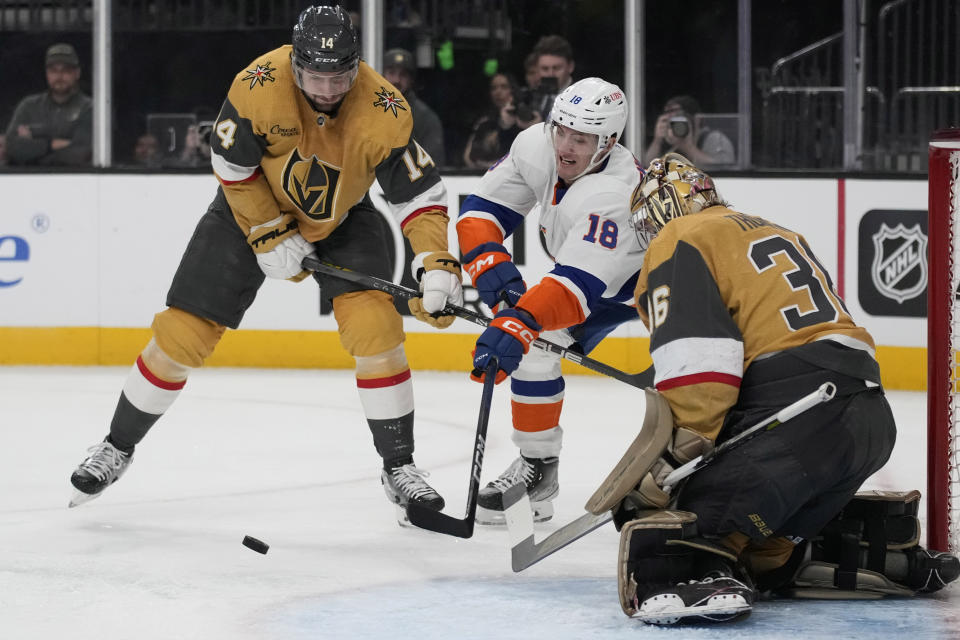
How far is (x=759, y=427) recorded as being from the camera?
7.66 ft

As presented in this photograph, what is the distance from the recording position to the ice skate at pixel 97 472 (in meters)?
3.15

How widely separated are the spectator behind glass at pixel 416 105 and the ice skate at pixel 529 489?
2681mm

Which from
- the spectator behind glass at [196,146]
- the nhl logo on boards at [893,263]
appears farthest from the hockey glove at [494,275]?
the spectator behind glass at [196,146]

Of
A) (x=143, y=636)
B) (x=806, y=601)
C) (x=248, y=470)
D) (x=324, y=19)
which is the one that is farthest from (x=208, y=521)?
(x=806, y=601)

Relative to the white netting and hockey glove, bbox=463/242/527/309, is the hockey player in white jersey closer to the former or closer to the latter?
hockey glove, bbox=463/242/527/309

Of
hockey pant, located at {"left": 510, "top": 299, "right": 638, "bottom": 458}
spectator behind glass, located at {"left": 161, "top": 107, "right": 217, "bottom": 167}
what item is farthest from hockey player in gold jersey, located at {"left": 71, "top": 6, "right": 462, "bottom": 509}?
spectator behind glass, located at {"left": 161, "top": 107, "right": 217, "bottom": 167}

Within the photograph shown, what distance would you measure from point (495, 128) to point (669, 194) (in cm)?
346

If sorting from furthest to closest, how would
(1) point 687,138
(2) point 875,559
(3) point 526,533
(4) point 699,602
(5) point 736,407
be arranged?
(1) point 687,138, (3) point 526,533, (2) point 875,559, (5) point 736,407, (4) point 699,602

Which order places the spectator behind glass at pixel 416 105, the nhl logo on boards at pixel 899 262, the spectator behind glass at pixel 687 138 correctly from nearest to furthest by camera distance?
the nhl logo on boards at pixel 899 262
the spectator behind glass at pixel 687 138
the spectator behind glass at pixel 416 105

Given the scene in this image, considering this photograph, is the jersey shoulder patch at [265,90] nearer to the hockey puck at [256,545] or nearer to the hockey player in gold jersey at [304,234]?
the hockey player in gold jersey at [304,234]

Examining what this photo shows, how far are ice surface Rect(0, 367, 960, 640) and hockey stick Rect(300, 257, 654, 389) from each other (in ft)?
1.14

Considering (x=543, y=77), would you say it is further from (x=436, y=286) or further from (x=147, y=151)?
(x=436, y=286)

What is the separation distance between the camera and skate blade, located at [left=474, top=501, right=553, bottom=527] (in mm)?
3178

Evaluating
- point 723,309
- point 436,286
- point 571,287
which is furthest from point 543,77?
point 723,309
